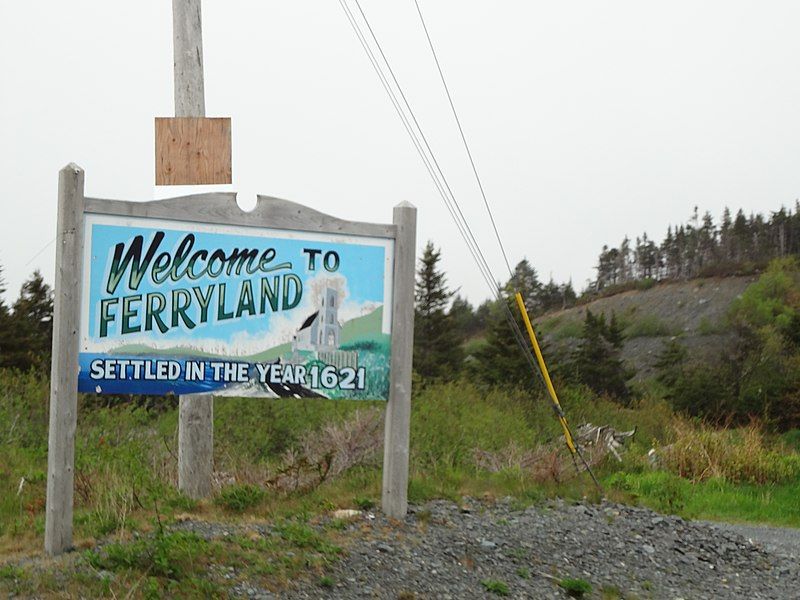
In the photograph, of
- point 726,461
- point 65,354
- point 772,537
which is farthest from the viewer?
point 726,461

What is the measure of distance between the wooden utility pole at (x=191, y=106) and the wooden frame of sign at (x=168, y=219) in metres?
2.73

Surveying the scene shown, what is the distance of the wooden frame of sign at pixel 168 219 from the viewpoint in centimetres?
732

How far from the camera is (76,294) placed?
291 inches

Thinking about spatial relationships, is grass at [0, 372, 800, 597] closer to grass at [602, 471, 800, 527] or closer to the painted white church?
grass at [602, 471, 800, 527]

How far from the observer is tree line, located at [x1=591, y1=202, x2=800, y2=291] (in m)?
88.3

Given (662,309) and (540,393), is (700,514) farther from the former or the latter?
(662,309)

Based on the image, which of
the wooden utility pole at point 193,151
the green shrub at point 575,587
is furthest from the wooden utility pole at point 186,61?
the green shrub at point 575,587

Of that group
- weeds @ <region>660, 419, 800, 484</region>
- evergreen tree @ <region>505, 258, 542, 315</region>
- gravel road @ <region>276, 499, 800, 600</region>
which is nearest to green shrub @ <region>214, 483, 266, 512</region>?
gravel road @ <region>276, 499, 800, 600</region>

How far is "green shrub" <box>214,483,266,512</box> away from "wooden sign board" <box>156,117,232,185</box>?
2.74m

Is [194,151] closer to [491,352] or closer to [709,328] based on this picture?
[491,352]

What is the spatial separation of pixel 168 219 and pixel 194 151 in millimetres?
1490

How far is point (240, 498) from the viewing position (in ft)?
28.6

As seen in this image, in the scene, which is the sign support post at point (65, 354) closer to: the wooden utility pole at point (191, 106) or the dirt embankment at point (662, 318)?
the wooden utility pole at point (191, 106)

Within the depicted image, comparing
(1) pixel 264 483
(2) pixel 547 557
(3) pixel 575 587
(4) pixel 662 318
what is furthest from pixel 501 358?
(3) pixel 575 587
